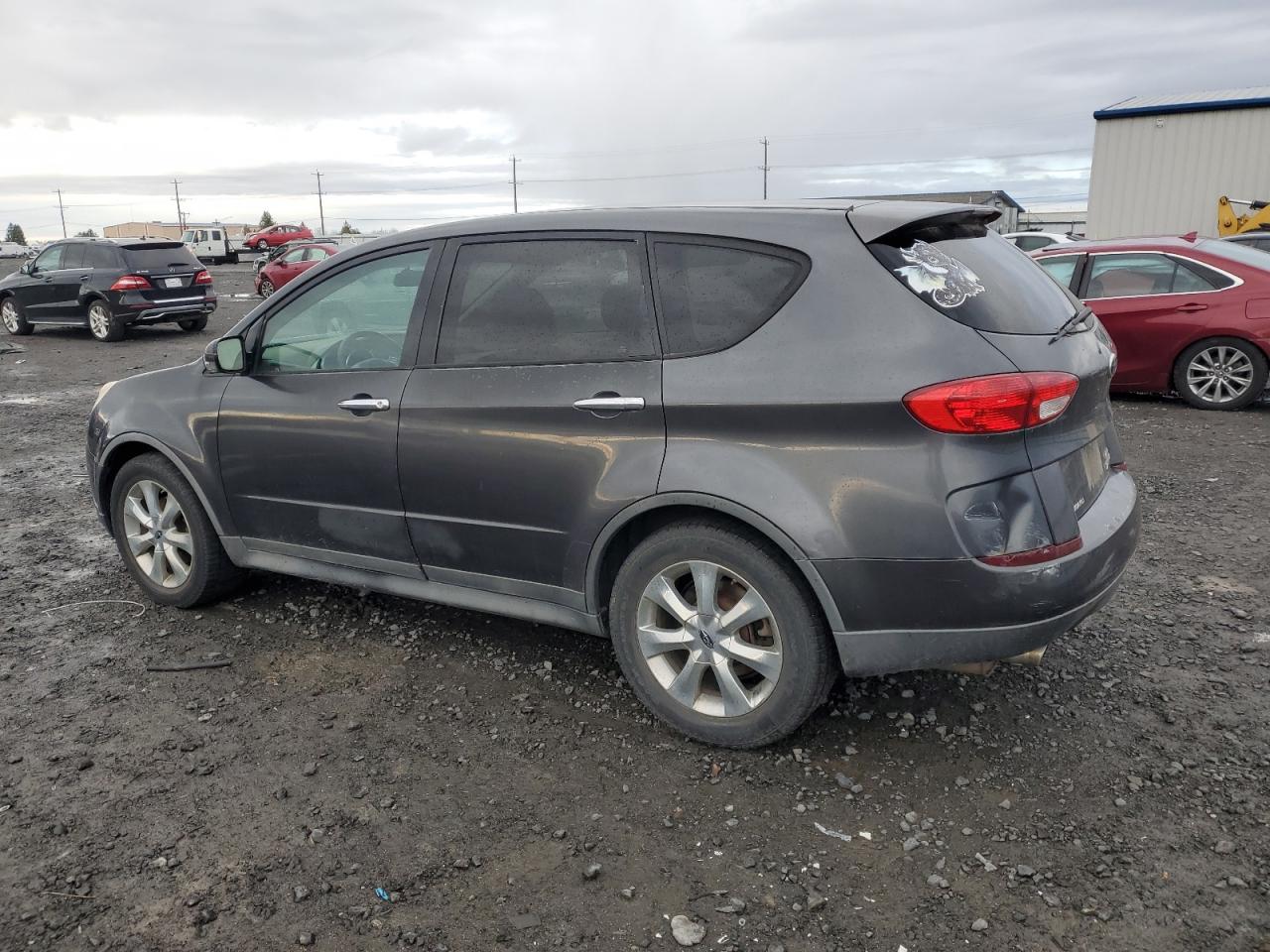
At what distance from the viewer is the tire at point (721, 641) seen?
3.13 metres

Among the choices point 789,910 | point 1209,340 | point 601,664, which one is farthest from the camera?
point 1209,340

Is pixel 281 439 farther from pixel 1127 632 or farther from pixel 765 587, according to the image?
pixel 1127 632

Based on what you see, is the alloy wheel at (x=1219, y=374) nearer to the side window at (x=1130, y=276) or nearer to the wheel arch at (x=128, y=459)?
the side window at (x=1130, y=276)

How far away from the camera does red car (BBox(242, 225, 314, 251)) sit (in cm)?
5269

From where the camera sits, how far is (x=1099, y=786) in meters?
3.14

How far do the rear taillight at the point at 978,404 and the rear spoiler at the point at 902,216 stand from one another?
0.58 meters

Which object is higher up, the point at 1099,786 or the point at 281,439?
the point at 281,439

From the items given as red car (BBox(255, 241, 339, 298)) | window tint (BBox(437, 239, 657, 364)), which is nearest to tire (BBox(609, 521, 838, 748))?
window tint (BBox(437, 239, 657, 364))

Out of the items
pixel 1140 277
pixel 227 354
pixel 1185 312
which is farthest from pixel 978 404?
pixel 1140 277

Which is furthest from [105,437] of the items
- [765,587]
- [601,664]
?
[765,587]

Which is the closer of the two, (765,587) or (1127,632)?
(765,587)

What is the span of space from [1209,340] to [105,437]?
8754mm

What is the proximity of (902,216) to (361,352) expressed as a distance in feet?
7.12

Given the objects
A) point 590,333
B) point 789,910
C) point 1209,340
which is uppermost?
point 590,333
